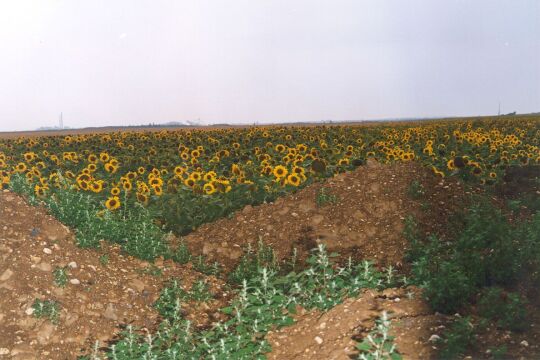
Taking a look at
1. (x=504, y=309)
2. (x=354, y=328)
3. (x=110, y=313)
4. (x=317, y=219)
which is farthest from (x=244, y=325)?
(x=317, y=219)

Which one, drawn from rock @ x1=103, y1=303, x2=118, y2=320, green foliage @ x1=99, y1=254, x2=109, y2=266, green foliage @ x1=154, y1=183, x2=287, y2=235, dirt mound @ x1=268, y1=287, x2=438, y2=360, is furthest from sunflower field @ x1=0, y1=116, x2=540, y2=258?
dirt mound @ x1=268, y1=287, x2=438, y2=360

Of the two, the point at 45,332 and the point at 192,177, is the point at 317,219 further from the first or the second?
the point at 45,332

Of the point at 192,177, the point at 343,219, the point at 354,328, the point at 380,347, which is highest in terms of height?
the point at 192,177

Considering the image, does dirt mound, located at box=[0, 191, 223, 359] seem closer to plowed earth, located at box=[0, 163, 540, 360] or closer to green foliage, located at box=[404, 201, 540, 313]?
plowed earth, located at box=[0, 163, 540, 360]

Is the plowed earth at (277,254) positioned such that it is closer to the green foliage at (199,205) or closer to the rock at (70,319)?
the rock at (70,319)

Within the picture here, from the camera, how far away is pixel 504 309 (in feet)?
14.6

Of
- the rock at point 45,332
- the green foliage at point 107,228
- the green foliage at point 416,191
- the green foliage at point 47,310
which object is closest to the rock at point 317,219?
the green foliage at point 416,191

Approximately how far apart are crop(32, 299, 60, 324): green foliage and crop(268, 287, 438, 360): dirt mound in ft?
6.79

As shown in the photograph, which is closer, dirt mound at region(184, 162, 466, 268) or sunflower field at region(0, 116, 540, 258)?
dirt mound at region(184, 162, 466, 268)

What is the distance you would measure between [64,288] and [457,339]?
12.6 ft

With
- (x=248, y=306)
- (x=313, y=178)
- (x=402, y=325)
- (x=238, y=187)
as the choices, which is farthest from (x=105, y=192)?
(x=402, y=325)

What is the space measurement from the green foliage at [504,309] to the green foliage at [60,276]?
3.97 metres

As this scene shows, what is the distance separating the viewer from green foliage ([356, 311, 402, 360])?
3.82 m

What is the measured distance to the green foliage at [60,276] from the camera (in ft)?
19.1
